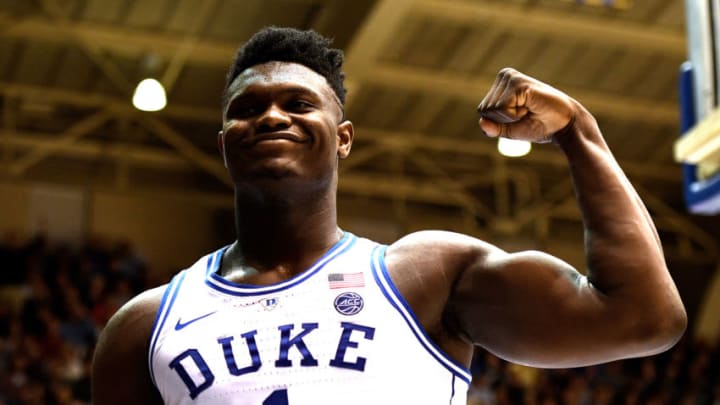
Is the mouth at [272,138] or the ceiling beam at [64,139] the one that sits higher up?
the ceiling beam at [64,139]

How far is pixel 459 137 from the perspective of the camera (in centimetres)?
1598

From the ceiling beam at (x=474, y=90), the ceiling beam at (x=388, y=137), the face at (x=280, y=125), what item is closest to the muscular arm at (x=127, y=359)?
the face at (x=280, y=125)

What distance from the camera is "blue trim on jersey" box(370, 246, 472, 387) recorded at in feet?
7.72

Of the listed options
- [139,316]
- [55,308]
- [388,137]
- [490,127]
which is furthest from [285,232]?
[388,137]

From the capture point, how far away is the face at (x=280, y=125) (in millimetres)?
2443

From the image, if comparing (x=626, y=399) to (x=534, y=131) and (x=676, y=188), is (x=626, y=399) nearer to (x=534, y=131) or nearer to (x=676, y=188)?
(x=676, y=188)

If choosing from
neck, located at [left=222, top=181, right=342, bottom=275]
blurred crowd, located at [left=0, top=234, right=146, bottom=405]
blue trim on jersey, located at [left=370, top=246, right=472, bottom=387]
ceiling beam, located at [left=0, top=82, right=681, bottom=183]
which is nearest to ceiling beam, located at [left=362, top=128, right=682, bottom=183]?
ceiling beam, located at [left=0, top=82, right=681, bottom=183]

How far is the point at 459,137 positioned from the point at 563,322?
45.3ft

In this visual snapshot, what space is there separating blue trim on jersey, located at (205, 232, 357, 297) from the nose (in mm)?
326

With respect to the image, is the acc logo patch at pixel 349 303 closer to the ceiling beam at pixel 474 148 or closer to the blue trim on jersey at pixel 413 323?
the blue trim on jersey at pixel 413 323

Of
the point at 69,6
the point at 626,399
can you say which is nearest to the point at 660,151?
the point at 626,399

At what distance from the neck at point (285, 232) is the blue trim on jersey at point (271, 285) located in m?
0.04

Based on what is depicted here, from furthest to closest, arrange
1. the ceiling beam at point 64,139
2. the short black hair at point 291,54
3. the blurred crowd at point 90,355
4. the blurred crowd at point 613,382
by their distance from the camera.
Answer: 1. the ceiling beam at point 64,139
2. the blurred crowd at point 613,382
3. the blurred crowd at point 90,355
4. the short black hair at point 291,54

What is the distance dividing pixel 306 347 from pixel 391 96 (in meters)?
12.6
